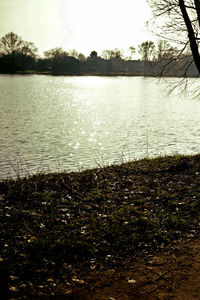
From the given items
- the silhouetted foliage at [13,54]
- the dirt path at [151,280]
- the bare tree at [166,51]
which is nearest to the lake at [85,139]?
the bare tree at [166,51]

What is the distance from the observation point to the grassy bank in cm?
566

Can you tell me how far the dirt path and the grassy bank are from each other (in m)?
0.26

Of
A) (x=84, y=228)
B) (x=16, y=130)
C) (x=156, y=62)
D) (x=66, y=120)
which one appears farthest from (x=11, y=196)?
(x=66, y=120)

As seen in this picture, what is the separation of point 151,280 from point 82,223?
2713 mm

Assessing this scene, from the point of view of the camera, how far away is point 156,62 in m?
14.9

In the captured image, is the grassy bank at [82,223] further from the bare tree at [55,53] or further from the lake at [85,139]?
the bare tree at [55,53]

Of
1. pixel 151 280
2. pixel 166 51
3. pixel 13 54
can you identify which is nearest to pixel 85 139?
pixel 166 51

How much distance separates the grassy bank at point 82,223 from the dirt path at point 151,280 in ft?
0.86

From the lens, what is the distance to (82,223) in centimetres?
765

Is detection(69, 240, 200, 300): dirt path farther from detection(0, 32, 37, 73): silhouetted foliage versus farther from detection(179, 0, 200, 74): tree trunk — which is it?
detection(0, 32, 37, 73): silhouetted foliage

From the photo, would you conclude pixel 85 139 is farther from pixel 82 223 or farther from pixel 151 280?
pixel 151 280

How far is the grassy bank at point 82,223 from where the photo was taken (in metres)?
5.66

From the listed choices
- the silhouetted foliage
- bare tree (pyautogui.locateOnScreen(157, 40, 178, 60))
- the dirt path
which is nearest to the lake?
bare tree (pyautogui.locateOnScreen(157, 40, 178, 60))

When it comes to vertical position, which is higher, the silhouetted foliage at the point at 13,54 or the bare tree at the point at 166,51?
the silhouetted foliage at the point at 13,54
